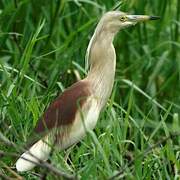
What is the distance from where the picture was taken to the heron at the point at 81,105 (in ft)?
12.3

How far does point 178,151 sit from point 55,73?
99 cm

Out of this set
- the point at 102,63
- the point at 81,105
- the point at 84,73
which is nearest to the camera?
the point at 81,105

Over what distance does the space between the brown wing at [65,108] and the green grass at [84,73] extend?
4.8 inches

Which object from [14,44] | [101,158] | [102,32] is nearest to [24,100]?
[102,32]

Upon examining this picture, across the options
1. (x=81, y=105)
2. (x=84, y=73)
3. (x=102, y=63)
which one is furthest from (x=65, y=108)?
(x=84, y=73)

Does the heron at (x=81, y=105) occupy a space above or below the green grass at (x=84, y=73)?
above

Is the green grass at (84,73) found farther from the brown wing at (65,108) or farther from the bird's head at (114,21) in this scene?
the bird's head at (114,21)

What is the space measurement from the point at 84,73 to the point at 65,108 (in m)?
1.01

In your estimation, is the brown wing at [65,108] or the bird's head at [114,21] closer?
the brown wing at [65,108]

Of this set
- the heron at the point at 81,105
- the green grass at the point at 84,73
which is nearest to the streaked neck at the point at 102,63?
the heron at the point at 81,105

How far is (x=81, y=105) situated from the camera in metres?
3.80

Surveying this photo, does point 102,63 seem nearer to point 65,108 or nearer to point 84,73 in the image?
point 65,108

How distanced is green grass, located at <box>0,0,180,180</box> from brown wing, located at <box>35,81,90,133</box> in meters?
0.12

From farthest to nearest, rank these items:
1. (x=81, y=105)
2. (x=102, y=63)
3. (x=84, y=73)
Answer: (x=84, y=73) → (x=102, y=63) → (x=81, y=105)
